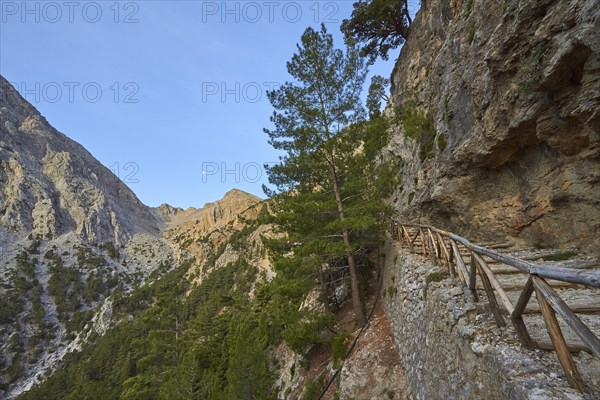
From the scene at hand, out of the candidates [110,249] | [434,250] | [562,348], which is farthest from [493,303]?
[110,249]

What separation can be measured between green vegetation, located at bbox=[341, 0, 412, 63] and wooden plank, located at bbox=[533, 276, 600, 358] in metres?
21.6

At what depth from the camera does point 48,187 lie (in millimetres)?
126000

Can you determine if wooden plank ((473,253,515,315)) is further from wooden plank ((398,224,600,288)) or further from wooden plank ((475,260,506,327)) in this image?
wooden plank ((398,224,600,288))

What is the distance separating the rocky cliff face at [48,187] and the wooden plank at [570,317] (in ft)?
493

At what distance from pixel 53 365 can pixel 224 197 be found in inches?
3620

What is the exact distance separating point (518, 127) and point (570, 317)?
8296mm

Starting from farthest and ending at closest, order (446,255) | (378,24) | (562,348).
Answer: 1. (378,24)
2. (446,255)
3. (562,348)

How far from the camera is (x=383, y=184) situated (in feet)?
43.0

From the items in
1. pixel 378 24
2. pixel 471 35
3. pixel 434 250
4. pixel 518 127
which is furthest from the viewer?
pixel 378 24

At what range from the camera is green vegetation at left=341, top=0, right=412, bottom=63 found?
2178 cm

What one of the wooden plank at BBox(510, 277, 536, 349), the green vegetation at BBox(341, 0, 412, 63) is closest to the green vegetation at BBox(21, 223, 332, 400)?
the wooden plank at BBox(510, 277, 536, 349)

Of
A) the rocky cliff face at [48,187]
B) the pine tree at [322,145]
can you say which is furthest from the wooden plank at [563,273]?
the rocky cliff face at [48,187]

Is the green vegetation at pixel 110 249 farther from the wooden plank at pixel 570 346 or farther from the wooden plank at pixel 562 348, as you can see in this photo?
the wooden plank at pixel 562 348

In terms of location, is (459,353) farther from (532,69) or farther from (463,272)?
(532,69)
